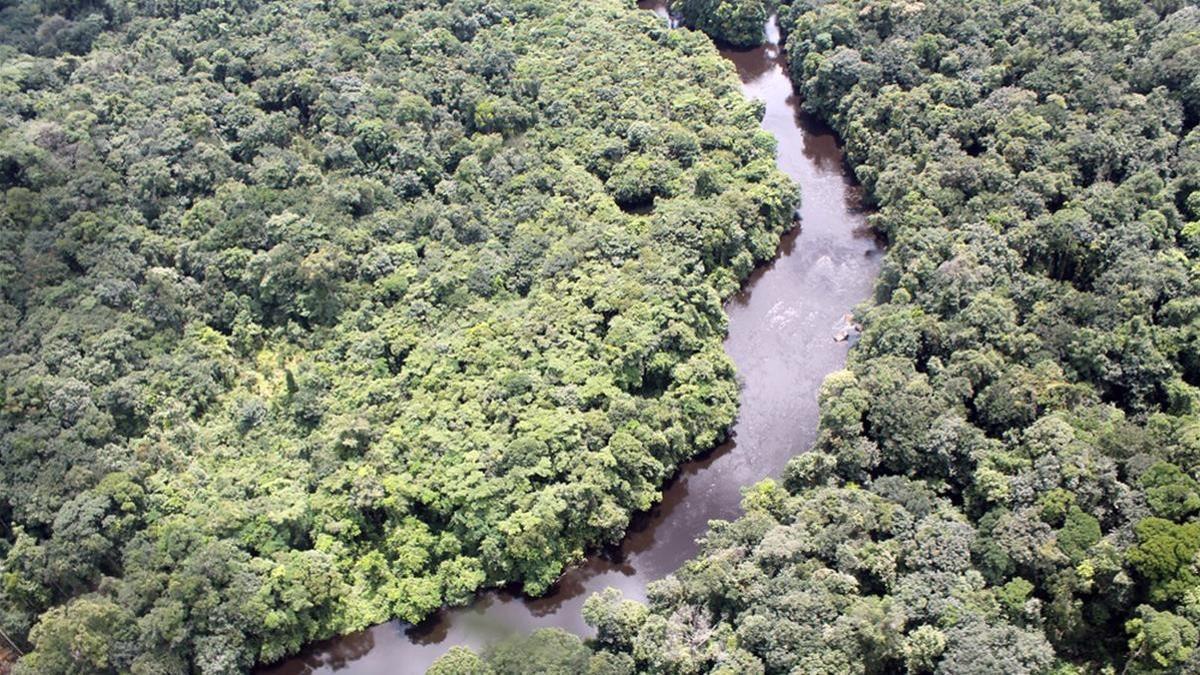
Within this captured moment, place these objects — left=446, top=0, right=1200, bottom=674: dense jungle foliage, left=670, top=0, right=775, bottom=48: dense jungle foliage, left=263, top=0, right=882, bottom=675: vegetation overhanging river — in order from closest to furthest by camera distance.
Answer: left=446, top=0, right=1200, bottom=674: dense jungle foliage < left=263, top=0, right=882, bottom=675: vegetation overhanging river < left=670, top=0, right=775, bottom=48: dense jungle foliage

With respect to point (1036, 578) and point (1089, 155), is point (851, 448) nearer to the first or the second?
point (1036, 578)

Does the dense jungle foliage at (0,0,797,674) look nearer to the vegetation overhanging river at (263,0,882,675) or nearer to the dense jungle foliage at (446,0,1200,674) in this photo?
the vegetation overhanging river at (263,0,882,675)

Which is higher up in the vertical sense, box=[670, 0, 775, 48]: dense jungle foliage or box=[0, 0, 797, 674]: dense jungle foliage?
box=[670, 0, 775, 48]: dense jungle foliage

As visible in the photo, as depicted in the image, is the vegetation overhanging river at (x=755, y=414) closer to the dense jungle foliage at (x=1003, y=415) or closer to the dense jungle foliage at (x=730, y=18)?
the dense jungle foliage at (x=1003, y=415)

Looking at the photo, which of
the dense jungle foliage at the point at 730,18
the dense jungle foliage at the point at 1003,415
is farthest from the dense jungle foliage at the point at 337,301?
the dense jungle foliage at the point at 1003,415

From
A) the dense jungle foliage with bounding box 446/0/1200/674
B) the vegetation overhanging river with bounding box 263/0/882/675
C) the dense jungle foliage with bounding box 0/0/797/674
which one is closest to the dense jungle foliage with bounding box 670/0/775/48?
the dense jungle foliage with bounding box 0/0/797/674

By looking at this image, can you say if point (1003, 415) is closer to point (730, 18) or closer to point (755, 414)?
point (755, 414)

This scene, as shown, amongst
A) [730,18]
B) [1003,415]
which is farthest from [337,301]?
[730,18]
